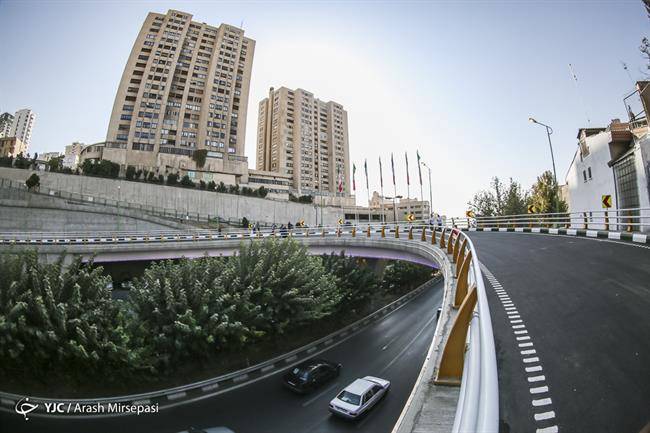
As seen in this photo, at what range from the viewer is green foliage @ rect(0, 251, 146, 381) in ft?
39.9

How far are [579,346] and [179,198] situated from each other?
6113 centimetres

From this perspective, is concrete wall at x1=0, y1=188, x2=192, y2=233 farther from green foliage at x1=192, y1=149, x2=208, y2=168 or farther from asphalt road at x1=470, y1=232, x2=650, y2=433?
asphalt road at x1=470, y1=232, x2=650, y2=433

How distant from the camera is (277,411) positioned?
1274cm

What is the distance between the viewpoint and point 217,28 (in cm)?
9350

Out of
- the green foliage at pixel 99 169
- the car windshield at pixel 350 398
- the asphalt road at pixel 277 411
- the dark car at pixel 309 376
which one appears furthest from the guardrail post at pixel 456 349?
the green foliage at pixel 99 169

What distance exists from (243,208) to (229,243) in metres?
35.3

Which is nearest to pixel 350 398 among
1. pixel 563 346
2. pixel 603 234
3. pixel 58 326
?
pixel 563 346

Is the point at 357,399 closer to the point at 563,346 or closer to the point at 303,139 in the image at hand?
the point at 563,346

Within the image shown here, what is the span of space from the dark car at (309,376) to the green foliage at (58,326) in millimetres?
6460

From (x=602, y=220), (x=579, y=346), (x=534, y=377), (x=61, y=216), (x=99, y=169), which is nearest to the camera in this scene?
(x=534, y=377)

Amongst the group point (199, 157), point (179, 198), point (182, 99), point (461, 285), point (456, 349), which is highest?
point (182, 99)

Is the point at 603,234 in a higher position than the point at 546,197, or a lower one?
lower

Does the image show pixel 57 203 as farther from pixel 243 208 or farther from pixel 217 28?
pixel 217 28

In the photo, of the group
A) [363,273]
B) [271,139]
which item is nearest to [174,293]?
[363,273]
